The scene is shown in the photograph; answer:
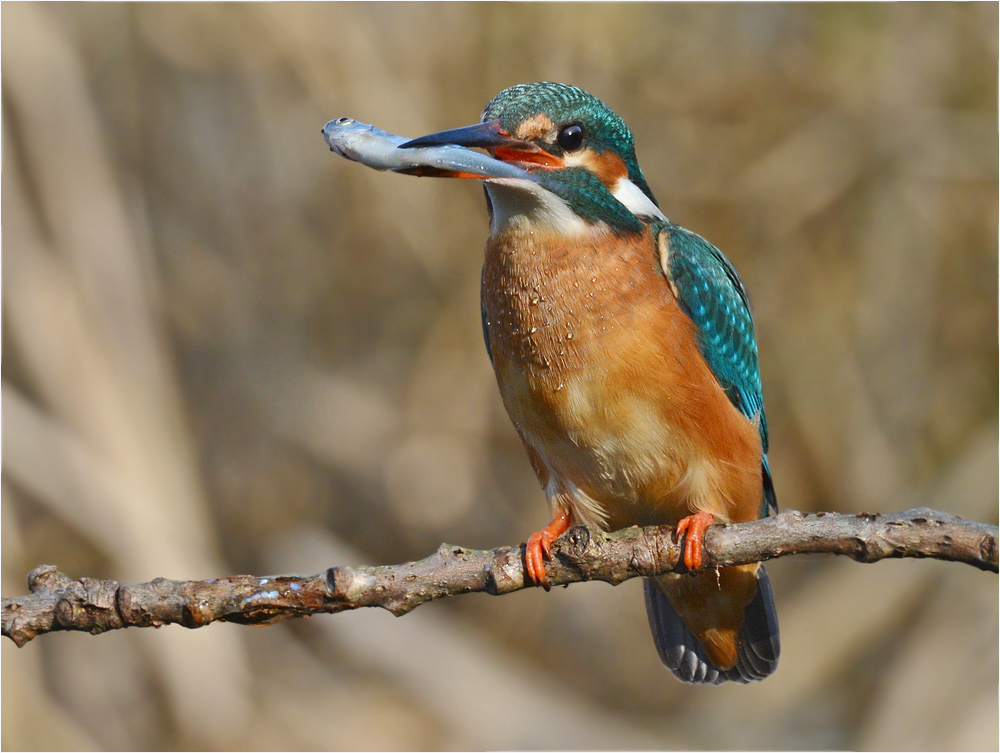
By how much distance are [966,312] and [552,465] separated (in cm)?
315

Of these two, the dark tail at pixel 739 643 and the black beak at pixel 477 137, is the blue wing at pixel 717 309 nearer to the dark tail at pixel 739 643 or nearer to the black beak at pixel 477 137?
the dark tail at pixel 739 643

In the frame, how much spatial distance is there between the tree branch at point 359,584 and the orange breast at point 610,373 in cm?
43

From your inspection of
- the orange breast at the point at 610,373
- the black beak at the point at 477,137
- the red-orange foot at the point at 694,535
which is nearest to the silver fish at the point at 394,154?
the black beak at the point at 477,137

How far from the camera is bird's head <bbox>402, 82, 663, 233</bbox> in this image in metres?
2.05

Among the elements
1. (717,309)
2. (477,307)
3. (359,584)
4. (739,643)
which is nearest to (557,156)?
(717,309)

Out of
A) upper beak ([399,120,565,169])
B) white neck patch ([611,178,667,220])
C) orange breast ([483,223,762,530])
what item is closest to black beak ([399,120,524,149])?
upper beak ([399,120,565,169])

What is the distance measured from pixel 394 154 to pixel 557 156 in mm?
530

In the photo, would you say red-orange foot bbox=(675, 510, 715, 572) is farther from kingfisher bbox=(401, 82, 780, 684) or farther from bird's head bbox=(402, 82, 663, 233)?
bird's head bbox=(402, 82, 663, 233)

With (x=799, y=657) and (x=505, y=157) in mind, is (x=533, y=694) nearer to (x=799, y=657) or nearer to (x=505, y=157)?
(x=799, y=657)

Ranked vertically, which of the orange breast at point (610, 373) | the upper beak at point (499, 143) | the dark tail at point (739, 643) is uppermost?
the upper beak at point (499, 143)

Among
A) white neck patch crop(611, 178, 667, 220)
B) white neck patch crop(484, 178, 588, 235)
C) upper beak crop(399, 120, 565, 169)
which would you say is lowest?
white neck patch crop(484, 178, 588, 235)

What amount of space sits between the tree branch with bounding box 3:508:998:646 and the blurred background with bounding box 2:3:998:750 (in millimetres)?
2525

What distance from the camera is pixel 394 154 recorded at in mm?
1731

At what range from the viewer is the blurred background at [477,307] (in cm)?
434
